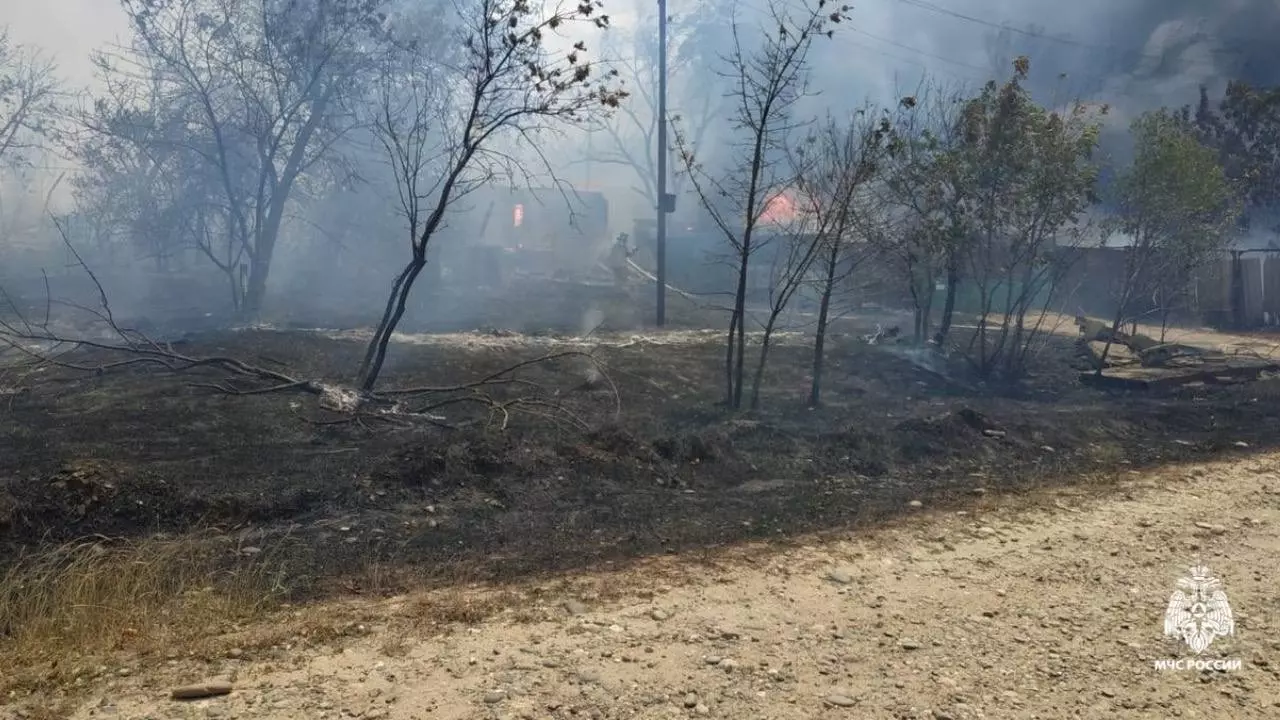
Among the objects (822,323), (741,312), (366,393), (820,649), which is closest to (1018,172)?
(822,323)

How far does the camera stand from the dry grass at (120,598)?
378 centimetres

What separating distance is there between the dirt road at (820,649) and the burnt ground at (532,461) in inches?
30.9

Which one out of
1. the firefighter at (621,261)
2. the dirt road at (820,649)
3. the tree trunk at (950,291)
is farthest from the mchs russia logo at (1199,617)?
the firefighter at (621,261)

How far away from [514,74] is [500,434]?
405 cm

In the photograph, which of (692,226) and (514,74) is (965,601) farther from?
(692,226)

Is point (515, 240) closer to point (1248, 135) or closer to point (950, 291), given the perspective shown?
point (1248, 135)

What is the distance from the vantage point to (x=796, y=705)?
3357 millimetres

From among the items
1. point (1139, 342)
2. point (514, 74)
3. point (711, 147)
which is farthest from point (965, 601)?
point (711, 147)

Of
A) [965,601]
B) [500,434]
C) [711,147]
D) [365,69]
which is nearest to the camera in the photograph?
[965,601]

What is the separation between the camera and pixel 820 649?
3.85m

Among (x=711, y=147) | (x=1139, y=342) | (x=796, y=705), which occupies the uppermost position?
(x=711, y=147)

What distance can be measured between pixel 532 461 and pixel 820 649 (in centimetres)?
340

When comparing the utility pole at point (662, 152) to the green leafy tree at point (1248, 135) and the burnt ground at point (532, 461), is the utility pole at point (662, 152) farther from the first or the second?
the green leafy tree at point (1248, 135)

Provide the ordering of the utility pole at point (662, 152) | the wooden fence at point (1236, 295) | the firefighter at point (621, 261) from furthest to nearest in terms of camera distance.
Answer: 1. the firefighter at point (621, 261)
2. the wooden fence at point (1236, 295)
3. the utility pole at point (662, 152)
